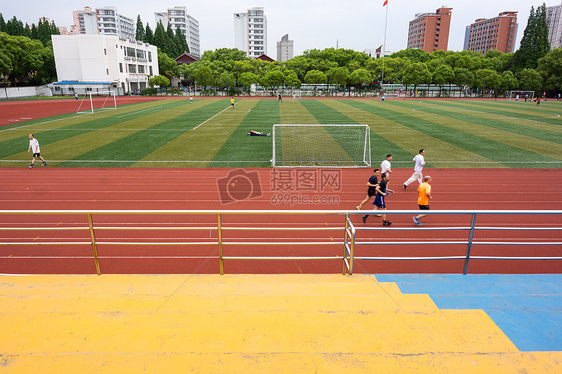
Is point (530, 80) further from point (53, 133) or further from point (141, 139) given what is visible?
point (53, 133)

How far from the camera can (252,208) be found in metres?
11.1

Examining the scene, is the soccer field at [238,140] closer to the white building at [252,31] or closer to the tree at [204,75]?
the tree at [204,75]

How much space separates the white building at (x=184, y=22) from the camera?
147 metres

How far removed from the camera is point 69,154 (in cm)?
1923

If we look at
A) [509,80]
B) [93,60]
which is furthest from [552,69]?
[93,60]

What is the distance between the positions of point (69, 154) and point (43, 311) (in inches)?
723

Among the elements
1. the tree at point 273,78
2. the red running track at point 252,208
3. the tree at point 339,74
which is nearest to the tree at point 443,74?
the tree at point 339,74

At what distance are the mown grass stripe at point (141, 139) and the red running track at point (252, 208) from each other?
248 cm

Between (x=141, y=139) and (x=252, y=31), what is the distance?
132m

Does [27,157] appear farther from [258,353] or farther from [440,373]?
[440,373]

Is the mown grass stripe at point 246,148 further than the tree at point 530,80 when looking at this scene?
No

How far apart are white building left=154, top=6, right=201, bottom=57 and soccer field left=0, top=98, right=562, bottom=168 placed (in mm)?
132121

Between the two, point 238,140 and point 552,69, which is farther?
point 552,69

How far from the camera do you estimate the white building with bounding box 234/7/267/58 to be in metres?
139
